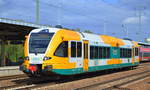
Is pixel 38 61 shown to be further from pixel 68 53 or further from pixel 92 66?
pixel 92 66

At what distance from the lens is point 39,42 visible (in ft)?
40.6

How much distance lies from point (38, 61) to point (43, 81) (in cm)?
214

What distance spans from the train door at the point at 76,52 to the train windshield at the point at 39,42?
148 cm

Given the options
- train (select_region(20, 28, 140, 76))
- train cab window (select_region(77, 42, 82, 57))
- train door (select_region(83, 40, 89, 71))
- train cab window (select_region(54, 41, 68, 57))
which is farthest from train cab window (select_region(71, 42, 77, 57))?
train door (select_region(83, 40, 89, 71))

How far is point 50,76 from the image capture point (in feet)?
39.7

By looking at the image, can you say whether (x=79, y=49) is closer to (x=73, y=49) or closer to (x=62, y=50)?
(x=73, y=49)

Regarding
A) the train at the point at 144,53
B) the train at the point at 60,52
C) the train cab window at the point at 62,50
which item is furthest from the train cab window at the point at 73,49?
the train at the point at 144,53

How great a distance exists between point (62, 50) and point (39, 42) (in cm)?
132

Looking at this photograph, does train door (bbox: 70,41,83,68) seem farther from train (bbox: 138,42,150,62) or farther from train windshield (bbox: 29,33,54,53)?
train (bbox: 138,42,150,62)

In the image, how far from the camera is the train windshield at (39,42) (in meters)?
12.1

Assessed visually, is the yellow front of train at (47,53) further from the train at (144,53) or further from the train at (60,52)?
the train at (144,53)

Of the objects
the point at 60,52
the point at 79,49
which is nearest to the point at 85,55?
the point at 79,49

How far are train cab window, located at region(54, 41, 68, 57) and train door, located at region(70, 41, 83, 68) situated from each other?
49 cm

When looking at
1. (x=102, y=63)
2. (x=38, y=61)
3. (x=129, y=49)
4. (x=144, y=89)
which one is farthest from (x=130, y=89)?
(x=129, y=49)
